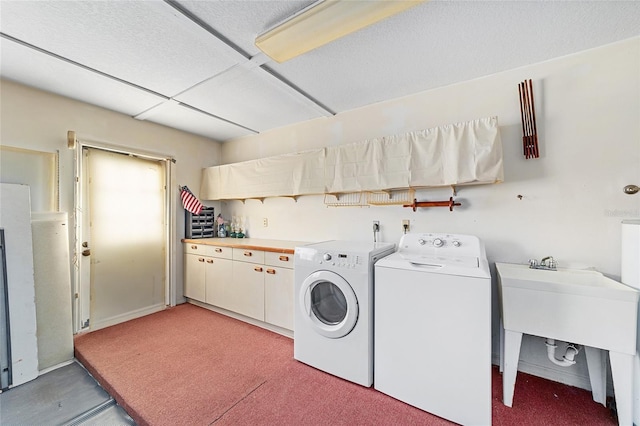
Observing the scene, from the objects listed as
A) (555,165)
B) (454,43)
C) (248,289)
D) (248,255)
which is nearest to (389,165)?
(454,43)

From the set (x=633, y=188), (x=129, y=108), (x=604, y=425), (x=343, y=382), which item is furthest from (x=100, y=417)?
(x=633, y=188)

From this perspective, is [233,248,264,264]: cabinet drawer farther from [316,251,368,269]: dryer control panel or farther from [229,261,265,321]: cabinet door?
[316,251,368,269]: dryer control panel

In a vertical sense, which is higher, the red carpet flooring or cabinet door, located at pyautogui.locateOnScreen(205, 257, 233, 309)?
cabinet door, located at pyautogui.locateOnScreen(205, 257, 233, 309)

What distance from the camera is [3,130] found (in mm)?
2217

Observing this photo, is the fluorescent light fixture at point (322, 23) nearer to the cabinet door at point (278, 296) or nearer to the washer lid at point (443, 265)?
the washer lid at point (443, 265)

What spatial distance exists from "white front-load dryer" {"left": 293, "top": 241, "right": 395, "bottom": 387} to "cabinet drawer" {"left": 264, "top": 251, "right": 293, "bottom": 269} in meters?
0.35

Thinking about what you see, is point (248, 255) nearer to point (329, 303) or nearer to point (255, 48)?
point (329, 303)

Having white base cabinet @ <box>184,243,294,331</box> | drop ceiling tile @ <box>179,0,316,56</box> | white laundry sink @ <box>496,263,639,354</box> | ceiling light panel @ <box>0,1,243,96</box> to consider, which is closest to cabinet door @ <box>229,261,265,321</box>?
white base cabinet @ <box>184,243,294,331</box>

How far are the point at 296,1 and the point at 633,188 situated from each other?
98.9 inches

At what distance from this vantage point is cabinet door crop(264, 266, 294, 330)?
2.55 metres

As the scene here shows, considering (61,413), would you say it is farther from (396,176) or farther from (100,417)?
(396,176)

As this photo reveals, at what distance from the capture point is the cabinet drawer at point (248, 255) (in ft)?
9.15

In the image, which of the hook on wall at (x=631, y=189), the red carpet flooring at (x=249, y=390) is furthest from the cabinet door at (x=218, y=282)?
the hook on wall at (x=631, y=189)

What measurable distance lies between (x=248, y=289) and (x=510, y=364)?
7.89 feet
